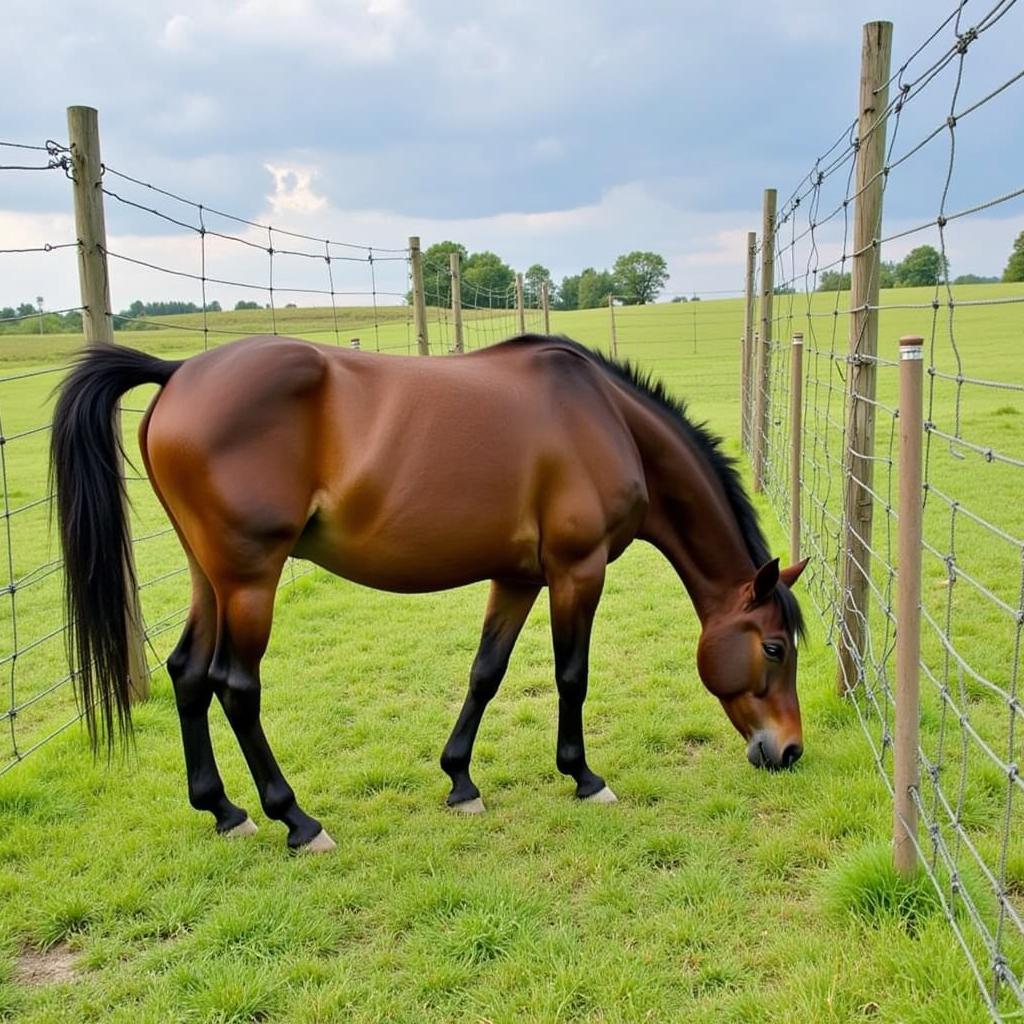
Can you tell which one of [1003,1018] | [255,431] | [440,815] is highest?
[255,431]

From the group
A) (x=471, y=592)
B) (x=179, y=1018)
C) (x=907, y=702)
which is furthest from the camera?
(x=471, y=592)

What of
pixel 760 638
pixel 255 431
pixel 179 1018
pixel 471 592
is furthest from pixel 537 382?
pixel 471 592

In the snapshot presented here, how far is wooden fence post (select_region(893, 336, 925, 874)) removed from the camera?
2.29 meters

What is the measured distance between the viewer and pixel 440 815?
322cm

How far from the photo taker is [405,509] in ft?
9.78

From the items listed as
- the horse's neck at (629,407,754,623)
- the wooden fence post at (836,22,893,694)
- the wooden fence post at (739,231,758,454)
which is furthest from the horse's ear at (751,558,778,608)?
the wooden fence post at (739,231,758,454)

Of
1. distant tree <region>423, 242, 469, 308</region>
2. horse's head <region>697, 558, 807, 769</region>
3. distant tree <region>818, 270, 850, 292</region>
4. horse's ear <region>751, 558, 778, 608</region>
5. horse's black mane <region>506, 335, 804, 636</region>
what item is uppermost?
distant tree <region>423, 242, 469, 308</region>

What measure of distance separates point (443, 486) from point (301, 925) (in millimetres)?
1436

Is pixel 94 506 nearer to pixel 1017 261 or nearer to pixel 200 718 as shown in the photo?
pixel 200 718

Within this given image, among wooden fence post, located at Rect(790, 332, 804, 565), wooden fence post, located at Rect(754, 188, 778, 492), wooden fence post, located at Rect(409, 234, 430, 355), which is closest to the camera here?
wooden fence post, located at Rect(790, 332, 804, 565)

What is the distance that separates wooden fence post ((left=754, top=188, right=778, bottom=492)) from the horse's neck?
5.62 metres

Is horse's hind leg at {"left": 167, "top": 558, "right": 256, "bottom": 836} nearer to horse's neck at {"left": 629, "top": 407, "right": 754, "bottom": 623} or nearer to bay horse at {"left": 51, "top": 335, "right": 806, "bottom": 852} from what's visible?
bay horse at {"left": 51, "top": 335, "right": 806, "bottom": 852}

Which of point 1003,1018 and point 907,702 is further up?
point 907,702

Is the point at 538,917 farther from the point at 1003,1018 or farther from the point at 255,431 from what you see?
the point at 255,431
